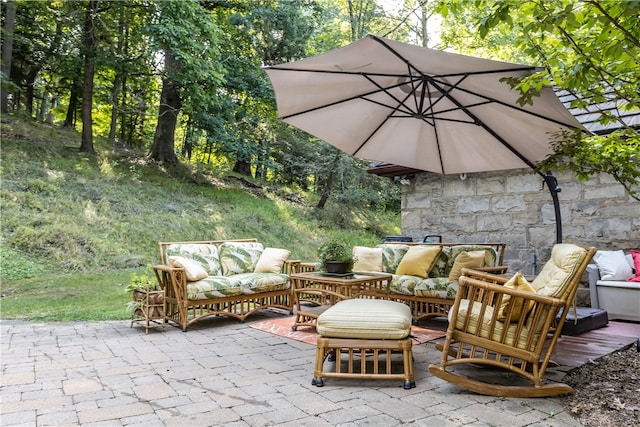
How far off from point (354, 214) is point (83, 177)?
24.7 feet

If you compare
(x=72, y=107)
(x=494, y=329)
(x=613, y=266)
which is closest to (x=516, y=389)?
(x=494, y=329)

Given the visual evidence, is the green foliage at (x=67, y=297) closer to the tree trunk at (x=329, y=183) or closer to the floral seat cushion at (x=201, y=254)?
the floral seat cushion at (x=201, y=254)

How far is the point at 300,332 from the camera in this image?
429 cm

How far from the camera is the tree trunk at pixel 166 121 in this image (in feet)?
37.2

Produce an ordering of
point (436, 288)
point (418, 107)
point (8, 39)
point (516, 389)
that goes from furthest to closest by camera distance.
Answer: point (8, 39) < point (436, 288) < point (418, 107) < point (516, 389)

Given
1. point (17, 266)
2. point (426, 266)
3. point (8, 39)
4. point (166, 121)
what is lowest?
point (17, 266)

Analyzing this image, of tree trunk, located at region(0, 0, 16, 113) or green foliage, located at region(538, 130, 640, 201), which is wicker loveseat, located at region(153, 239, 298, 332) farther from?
tree trunk, located at region(0, 0, 16, 113)

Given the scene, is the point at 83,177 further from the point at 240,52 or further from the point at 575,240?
the point at 575,240

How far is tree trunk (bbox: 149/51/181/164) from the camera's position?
11336 millimetres

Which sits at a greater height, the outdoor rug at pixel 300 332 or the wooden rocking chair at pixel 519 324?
the wooden rocking chair at pixel 519 324

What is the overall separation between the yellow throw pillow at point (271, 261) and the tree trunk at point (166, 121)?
24.2ft

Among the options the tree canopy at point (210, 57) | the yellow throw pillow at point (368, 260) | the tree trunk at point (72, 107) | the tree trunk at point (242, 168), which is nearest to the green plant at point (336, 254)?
the yellow throw pillow at point (368, 260)

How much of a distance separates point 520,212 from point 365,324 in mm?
3993

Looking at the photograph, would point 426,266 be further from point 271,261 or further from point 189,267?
point 189,267
